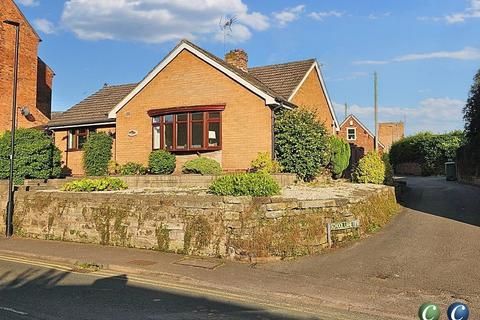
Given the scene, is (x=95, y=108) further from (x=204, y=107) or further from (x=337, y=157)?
(x=337, y=157)

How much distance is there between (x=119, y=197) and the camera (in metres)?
12.0

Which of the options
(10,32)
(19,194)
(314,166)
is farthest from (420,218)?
(10,32)

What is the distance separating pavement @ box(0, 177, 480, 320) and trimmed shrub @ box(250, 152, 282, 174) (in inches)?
253

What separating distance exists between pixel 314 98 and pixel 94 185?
13.6 metres

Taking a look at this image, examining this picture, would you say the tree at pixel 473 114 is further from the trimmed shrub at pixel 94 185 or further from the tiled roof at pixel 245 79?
the trimmed shrub at pixel 94 185

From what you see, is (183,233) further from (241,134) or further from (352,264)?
(241,134)

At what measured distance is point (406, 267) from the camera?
28.3 feet

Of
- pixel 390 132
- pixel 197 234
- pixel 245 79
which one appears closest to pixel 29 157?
pixel 245 79

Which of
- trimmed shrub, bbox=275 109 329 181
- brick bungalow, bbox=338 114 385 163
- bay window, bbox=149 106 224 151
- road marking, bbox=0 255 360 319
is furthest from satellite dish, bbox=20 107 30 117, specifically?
brick bungalow, bbox=338 114 385 163

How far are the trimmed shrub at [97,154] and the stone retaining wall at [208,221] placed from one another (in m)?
8.70

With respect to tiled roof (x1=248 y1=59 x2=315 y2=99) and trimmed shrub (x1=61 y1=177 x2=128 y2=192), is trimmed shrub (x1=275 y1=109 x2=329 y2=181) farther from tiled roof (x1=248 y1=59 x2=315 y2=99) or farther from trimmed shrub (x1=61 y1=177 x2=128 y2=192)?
trimmed shrub (x1=61 y1=177 x2=128 y2=192)

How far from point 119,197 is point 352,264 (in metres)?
6.45

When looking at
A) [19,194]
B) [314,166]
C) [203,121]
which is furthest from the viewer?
[203,121]

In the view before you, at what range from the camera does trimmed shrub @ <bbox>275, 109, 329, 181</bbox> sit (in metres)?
18.0
